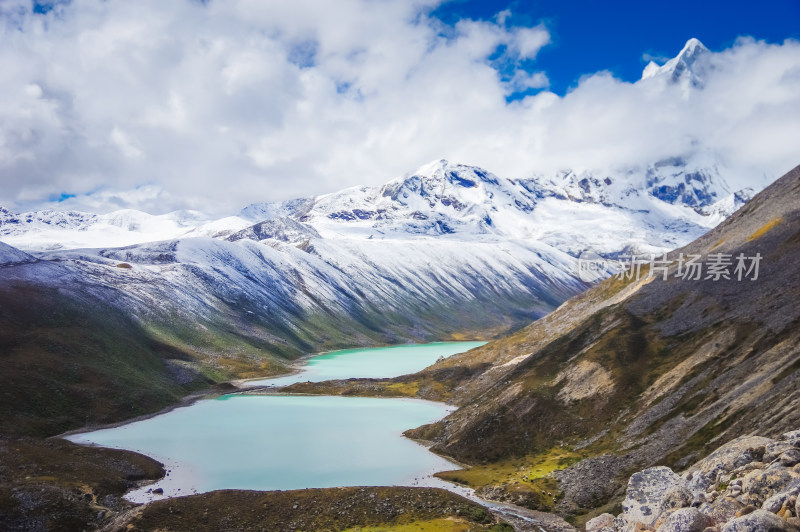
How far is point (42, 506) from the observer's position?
53531mm

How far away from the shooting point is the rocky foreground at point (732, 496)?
834 inches

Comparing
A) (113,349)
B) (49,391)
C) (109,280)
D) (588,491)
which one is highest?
(109,280)

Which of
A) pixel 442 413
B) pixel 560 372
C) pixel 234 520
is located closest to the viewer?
pixel 234 520

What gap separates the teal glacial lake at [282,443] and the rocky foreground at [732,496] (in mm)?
39205

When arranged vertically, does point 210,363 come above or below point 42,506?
above

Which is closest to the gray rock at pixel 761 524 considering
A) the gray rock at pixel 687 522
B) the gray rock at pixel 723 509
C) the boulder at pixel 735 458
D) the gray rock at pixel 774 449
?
the gray rock at pixel 687 522

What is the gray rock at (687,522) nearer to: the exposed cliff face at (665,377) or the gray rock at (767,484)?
→ the gray rock at (767,484)

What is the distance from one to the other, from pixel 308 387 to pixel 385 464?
6488 centimetres

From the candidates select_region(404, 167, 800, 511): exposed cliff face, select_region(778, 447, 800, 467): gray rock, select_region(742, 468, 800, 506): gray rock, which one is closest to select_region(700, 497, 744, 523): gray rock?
select_region(742, 468, 800, 506): gray rock

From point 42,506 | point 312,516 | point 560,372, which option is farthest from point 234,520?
point 560,372

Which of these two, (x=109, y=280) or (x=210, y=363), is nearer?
(x=210, y=363)

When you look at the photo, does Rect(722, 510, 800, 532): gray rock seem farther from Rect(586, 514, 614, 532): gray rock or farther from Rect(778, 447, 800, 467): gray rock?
Rect(586, 514, 614, 532): gray rock

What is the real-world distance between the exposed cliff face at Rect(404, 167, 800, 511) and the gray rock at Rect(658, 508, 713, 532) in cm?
2320

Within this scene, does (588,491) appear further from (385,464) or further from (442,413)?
(442,413)
